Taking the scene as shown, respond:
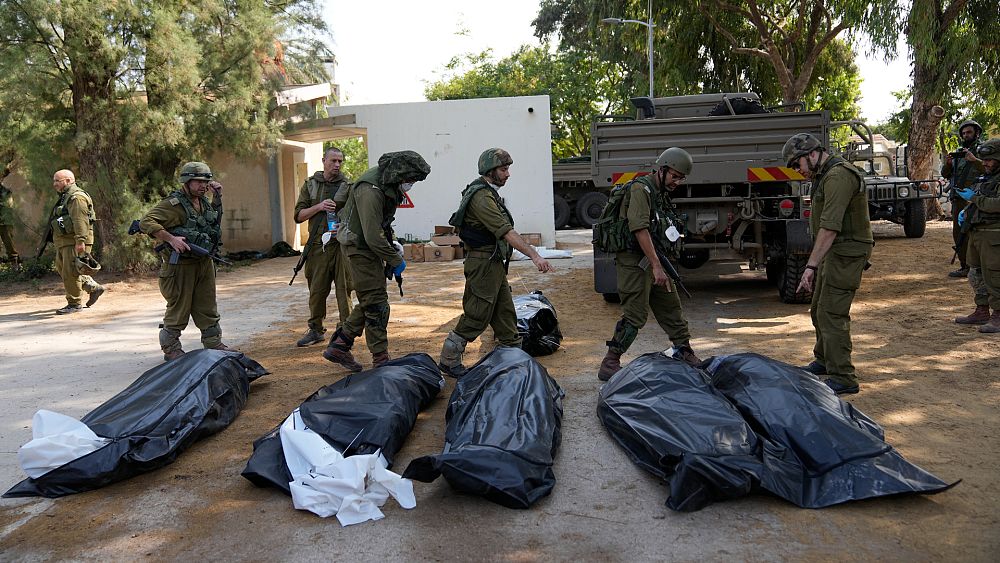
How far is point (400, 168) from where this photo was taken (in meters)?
5.30

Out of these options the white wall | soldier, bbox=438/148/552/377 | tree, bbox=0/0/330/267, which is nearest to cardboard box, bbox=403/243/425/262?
the white wall

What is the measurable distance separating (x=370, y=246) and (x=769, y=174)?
427 centimetres

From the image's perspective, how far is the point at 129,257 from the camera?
12258 mm

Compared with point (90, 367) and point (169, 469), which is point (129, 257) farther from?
point (169, 469)

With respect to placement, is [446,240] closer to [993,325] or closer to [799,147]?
[993,325]

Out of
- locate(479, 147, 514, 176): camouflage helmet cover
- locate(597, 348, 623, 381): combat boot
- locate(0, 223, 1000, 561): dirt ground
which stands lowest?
locate(0, 223, 1000, 561): dirt ground

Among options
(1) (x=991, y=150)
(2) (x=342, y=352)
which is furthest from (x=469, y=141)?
(1) (x=991, y=150)

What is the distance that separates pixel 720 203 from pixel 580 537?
5.52 metres

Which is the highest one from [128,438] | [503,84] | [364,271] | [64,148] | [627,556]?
[503,84]

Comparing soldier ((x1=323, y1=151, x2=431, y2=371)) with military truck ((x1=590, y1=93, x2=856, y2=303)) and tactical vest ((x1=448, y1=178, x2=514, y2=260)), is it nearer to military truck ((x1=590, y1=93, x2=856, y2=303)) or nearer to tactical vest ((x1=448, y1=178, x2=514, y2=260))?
tactical vest ((x1=448, y1=178, x2=514, y2=260))

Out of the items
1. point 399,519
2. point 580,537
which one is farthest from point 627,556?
point 399,519

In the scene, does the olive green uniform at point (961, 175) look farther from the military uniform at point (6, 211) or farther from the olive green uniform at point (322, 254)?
the military uniform at point (6, 211)

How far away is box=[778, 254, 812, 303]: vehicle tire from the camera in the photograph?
7.74m

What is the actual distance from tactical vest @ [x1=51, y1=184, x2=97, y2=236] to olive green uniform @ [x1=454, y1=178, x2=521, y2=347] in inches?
211
